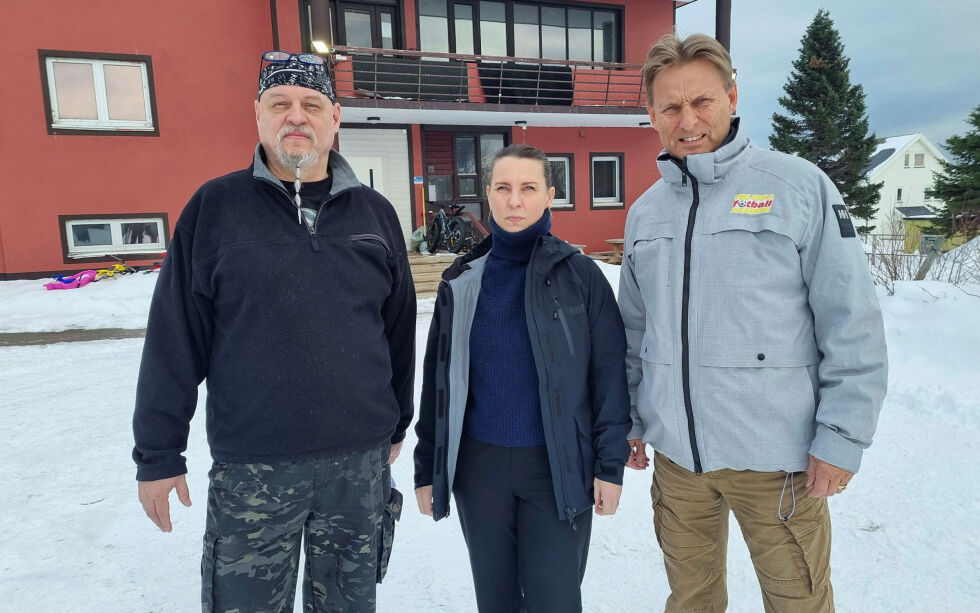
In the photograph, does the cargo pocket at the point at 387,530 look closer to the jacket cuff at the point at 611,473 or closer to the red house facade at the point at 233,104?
the jacket cuff at the point at 611,473

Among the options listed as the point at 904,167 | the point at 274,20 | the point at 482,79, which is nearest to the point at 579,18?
the point at 482,79

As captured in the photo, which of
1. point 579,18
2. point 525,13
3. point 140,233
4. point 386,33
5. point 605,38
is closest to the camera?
point 140,233

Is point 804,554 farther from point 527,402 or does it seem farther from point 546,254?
point 546,254

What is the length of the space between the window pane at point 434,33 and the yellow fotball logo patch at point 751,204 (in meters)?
13.0

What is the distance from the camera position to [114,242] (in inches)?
446

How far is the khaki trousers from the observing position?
1.67 meters

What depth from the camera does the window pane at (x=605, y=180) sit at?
1487cm

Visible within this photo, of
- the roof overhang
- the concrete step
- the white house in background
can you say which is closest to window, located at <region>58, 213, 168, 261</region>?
the roof overhang

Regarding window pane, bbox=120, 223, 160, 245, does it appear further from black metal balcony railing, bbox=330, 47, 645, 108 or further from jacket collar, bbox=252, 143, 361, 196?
jacket collar, bbox=252, 143, 361, 196

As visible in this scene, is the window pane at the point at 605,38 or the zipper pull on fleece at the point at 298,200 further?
A: the window pane at the point at 605,38

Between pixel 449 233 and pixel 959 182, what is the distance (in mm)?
14551

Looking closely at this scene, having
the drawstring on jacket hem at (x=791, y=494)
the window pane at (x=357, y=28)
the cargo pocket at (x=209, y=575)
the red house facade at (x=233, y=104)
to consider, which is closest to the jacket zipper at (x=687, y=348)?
the drawstring on jacket hem at (x=791, y=494)

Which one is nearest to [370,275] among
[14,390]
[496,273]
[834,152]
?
[496,273]

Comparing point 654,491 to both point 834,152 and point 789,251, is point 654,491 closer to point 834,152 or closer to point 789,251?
point 789,251
